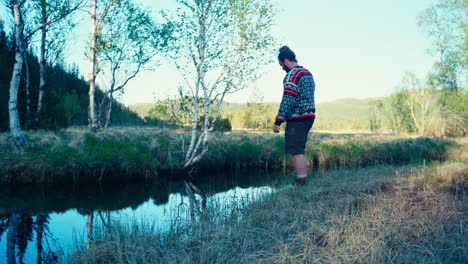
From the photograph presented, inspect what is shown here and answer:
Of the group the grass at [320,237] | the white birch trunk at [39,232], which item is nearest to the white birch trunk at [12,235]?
the white birch trunk at [39,232]

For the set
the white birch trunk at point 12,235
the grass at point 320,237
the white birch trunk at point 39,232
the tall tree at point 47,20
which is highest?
the tall tree at point 47,20

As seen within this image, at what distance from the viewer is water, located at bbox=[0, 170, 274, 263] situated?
202 inches

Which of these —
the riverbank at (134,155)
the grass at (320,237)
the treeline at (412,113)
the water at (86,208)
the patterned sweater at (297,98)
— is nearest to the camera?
the grass at (320,237)

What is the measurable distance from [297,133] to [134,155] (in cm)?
710

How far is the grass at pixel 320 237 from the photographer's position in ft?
11.1

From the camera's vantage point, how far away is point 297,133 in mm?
6574

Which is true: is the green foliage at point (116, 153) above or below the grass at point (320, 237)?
above

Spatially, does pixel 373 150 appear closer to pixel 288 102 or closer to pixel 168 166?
pixel 168 166

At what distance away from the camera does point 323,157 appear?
690 inches

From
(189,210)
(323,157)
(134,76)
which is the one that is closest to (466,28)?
(323,157)

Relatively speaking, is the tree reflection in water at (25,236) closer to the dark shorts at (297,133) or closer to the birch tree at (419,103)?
the dark shorts at (297,133)

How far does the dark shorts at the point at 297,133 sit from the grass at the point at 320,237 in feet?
4.39

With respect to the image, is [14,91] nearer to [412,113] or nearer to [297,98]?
[297,98]

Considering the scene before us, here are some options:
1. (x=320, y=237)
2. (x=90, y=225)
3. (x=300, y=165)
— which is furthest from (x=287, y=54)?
(x=90, y=225)
